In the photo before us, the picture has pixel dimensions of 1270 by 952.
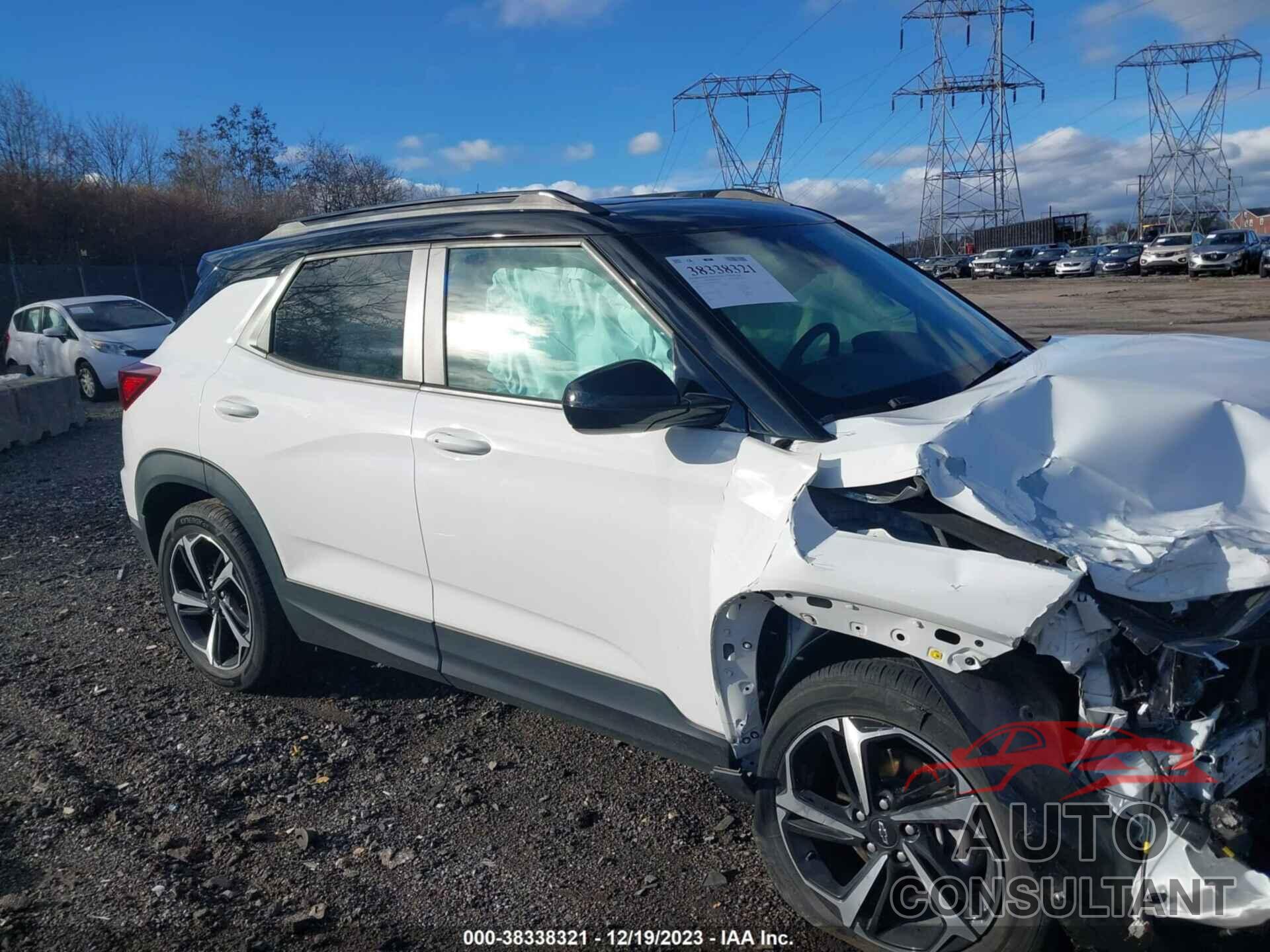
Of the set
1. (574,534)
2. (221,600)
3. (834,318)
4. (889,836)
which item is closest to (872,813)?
(889,836)

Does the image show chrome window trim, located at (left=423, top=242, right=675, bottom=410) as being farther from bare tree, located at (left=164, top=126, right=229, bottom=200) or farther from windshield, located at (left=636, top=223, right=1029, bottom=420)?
bare tree, located at (left=164, top=126, right=229, bottom=200)

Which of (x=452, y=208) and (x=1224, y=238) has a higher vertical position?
(x=452, y=208)

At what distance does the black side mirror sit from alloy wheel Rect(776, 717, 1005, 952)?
0.86 meters

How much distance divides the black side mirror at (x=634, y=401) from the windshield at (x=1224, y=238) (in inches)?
1659

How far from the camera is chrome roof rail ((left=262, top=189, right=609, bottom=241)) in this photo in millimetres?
3428

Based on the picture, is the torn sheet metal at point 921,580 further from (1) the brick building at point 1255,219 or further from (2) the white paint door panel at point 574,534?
(1) the brick building at point 1255,219

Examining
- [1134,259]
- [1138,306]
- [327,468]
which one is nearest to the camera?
[327,468]

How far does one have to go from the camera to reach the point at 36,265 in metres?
29.0

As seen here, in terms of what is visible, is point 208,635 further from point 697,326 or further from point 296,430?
point 697,326

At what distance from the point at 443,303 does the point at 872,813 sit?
6.88ft

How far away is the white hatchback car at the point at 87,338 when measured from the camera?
15781 mm

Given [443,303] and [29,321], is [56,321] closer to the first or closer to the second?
[29,321]

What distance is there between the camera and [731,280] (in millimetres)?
3184

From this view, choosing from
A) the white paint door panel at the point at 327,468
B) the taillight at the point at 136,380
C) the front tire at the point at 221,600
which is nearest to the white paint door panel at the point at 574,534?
the white paint door panel at the point at 327,468
